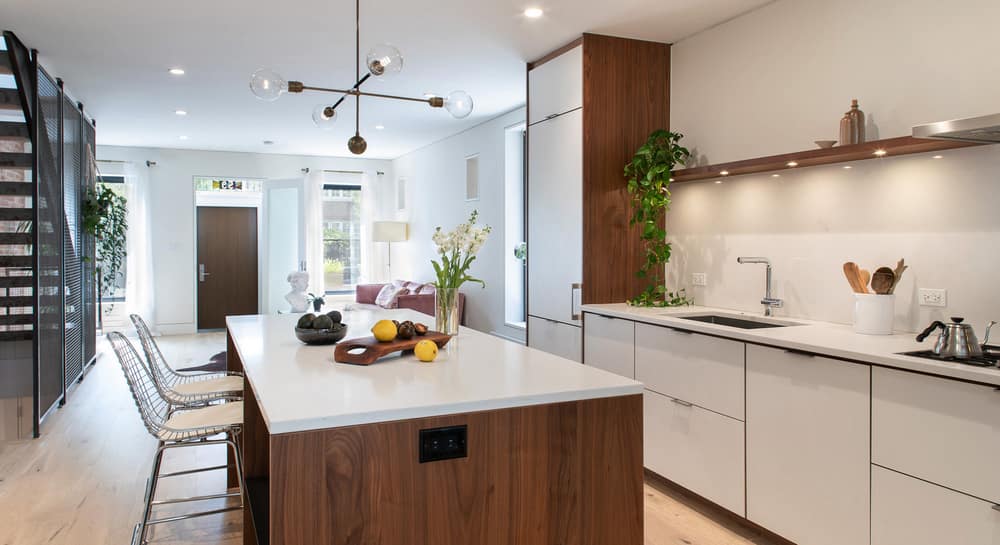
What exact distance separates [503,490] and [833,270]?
87.7 inches

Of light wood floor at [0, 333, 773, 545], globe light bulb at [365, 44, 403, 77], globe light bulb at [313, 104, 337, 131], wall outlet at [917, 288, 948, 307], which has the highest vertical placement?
globe light bulb at [365, 44, 403, 77]

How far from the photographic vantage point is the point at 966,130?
2086 millimetres

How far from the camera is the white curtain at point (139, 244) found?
9.23 m

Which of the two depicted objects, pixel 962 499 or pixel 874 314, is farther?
pixel 874 314

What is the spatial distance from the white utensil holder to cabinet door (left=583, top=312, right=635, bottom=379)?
3.79 feet

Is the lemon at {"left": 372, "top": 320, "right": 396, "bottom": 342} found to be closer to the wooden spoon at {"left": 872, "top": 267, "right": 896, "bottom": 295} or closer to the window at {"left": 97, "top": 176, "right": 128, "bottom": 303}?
the wooden spoon at {"left": 872, "top": 267, "right": 896, "bottom": 295}

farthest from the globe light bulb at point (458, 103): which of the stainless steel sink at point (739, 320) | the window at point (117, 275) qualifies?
the window at point (117, 275)

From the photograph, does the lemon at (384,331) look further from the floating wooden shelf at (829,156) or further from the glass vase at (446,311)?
the floating wooden shelf at (829,156)

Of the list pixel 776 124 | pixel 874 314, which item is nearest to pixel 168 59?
pixel 776 124

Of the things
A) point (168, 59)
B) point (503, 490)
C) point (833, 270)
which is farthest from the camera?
point (168, 59)

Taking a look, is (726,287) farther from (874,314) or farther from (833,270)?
(874,314)

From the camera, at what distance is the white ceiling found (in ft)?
12.0

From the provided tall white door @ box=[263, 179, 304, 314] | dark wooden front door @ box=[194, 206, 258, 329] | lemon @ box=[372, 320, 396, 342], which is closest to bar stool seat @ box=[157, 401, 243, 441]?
lemon @ box=[372, 320, 396, 342]

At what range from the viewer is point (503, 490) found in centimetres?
170
